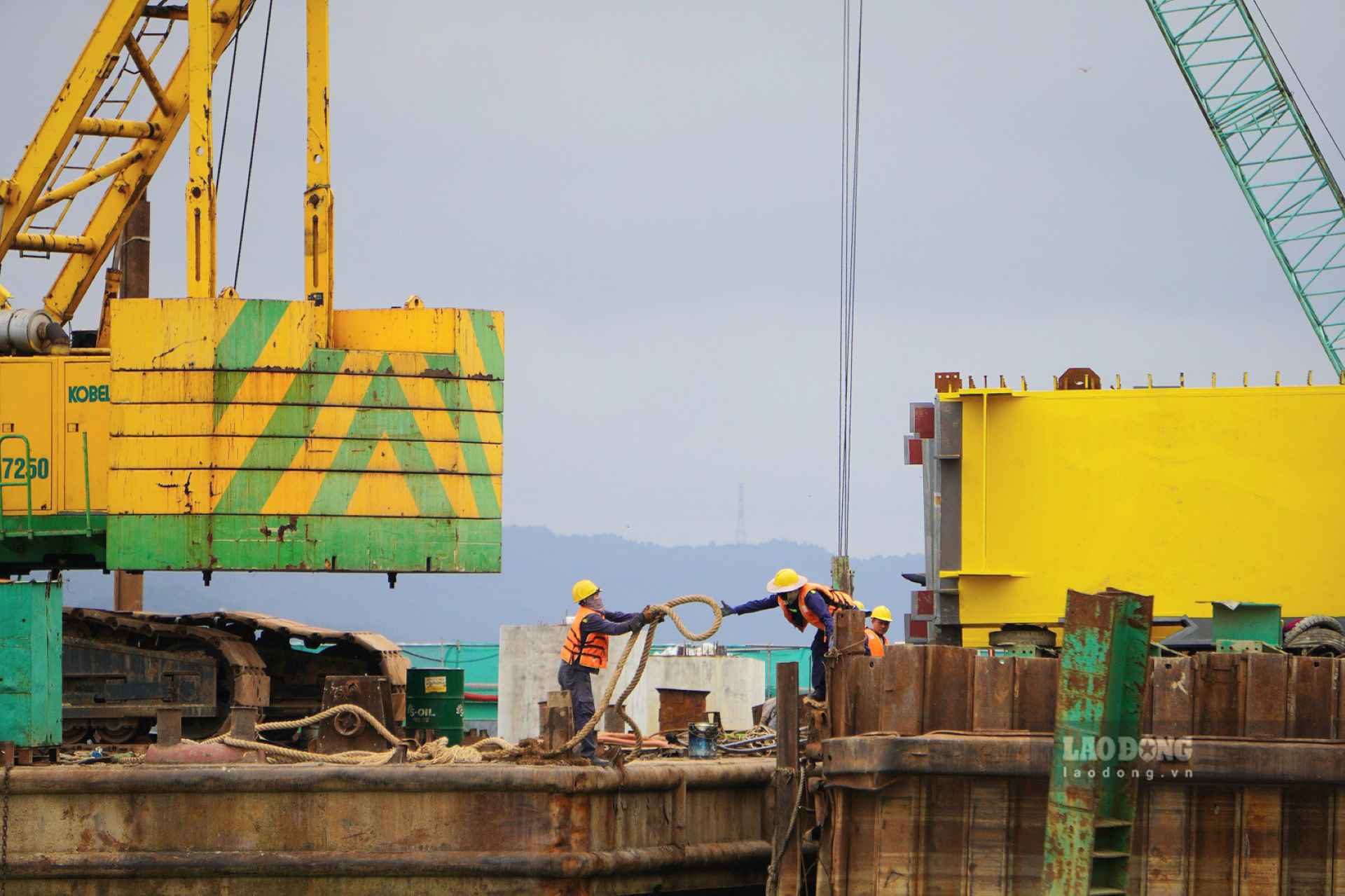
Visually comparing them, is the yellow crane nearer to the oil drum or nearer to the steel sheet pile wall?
the oil drum

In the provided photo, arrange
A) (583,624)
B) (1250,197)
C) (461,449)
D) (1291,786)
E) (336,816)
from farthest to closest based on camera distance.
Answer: (1250,197) → (461,449) → (583,624) → (336,816) → (1291,786)

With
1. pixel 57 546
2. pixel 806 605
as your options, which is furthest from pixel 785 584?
pixel 57 546

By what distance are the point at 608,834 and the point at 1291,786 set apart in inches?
198

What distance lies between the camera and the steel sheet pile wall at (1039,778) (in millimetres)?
13125

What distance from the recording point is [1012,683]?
13484mm

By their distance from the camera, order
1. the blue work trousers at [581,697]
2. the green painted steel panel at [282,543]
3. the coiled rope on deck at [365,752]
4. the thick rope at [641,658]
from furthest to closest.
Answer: the green painted steel panel at [282,543] < the blue work trousers at [581,697] < the coiled rope on deck at [365,752] < the thick rope at [641,658]

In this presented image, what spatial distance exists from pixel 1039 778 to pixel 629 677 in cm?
1823

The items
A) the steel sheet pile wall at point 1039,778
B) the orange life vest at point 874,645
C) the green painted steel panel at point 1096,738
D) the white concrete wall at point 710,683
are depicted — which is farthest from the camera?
the white concrete wall at point 710,683

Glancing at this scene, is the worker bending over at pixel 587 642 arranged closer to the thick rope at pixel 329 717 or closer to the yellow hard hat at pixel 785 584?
the yellow hard hat at pixel 785 584

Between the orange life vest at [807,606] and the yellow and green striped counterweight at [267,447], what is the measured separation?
10.8ft

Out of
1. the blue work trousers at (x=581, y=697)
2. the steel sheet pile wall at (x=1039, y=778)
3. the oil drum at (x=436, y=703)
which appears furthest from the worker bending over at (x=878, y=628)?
the oil drum at (x=436, y=703)

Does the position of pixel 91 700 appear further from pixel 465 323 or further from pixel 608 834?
pixel 608 834

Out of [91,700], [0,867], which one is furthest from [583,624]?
[91,700]

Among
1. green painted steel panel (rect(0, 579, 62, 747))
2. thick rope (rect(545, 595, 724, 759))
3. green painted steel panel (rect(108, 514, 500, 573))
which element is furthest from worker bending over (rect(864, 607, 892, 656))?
green painted steel panel (rect(0, 579, 62, 747))
